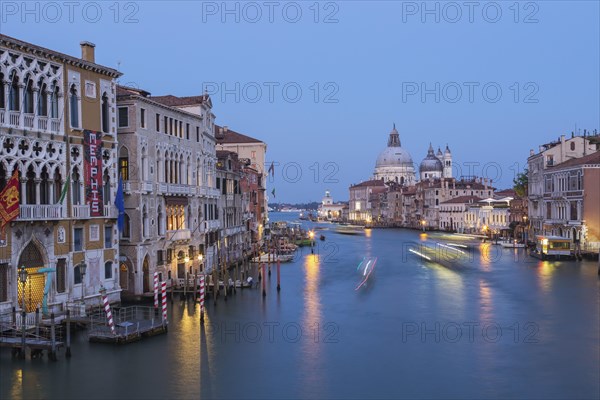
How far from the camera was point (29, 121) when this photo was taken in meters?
20.8

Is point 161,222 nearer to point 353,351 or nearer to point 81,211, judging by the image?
point 81,211

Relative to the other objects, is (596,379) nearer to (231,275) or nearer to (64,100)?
(64,100)

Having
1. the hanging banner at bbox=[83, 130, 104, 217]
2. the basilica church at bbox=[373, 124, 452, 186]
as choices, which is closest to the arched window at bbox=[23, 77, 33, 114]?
the hanging banner at bbox=[83, 130, 104, 217]

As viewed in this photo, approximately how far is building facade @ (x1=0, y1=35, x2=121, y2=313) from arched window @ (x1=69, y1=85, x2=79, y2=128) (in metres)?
0.03

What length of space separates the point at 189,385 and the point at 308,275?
25146mm

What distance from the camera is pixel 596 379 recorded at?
682 inches

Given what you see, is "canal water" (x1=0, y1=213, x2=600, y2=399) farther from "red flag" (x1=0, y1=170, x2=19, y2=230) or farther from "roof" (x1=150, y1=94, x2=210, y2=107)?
"roof" (x1=150, y1=94, x2=210, y2=107)

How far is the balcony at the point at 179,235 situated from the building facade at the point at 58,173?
15.4ft

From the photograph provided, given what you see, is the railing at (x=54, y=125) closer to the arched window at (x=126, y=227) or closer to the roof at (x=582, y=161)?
the arched window at (x=126, y=227)

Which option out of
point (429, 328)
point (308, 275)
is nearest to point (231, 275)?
point (308, 275)

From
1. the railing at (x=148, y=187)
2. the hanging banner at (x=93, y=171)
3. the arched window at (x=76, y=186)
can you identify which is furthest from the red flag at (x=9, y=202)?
the railing at (x=148, y=187)

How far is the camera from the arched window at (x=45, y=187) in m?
21.5

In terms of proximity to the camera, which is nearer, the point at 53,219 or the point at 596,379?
the point at 596,379

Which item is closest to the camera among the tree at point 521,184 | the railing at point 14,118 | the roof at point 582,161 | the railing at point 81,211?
the railing at point 14,118
